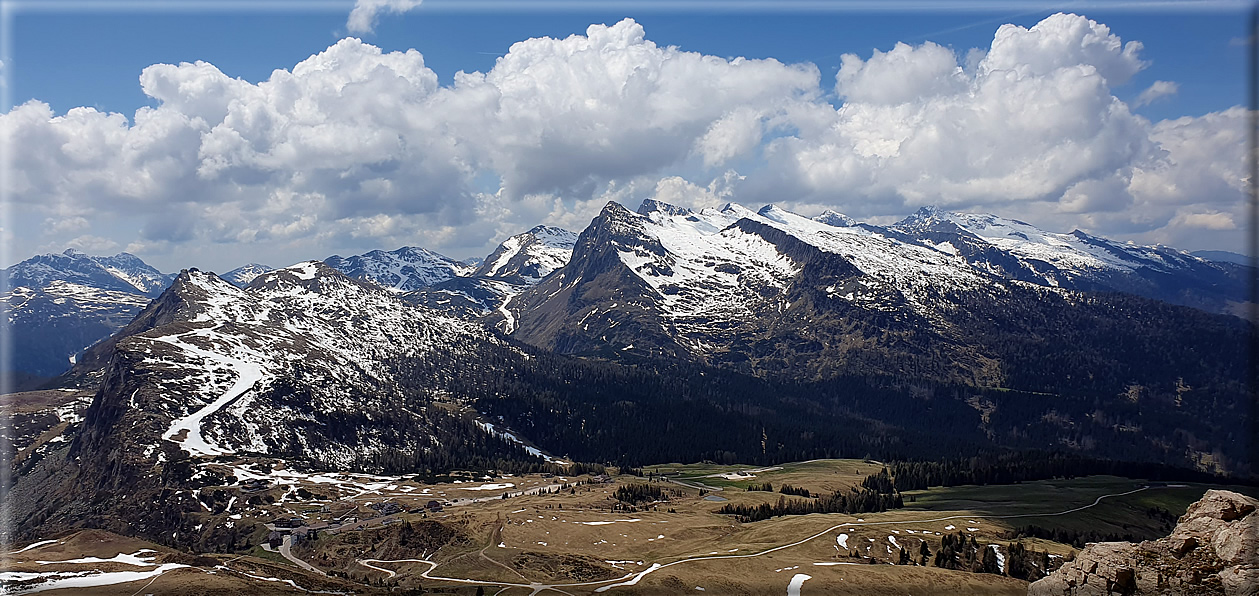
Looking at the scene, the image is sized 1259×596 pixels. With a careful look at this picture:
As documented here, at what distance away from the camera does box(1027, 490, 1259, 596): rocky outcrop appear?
3123 centimetres

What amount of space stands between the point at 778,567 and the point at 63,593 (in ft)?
346

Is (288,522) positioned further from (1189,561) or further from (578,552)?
(1189,561)

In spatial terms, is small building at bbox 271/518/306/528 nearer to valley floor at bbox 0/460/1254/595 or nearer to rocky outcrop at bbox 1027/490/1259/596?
valley floor at bbox 0/460/1254/595

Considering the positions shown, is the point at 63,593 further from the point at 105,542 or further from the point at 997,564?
the point at 997,564

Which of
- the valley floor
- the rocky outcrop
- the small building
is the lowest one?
the small building

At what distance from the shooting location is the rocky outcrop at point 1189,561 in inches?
1230

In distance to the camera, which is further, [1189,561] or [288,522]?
[288,522]

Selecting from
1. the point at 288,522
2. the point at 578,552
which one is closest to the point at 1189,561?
the point at 578,552

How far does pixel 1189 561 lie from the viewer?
33.7 metres

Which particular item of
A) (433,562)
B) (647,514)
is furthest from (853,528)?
(433,562)

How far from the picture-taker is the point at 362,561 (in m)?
153

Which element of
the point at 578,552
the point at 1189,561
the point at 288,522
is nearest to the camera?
the point at 1189,561

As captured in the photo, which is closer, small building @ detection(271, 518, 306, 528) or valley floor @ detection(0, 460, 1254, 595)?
valley floor @ detection(0, 460, 1254, 595)

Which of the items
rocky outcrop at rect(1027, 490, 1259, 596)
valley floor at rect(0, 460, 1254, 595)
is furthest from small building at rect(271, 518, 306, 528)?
rocky outcrop at rect(1027, 490, 1259, 596)
